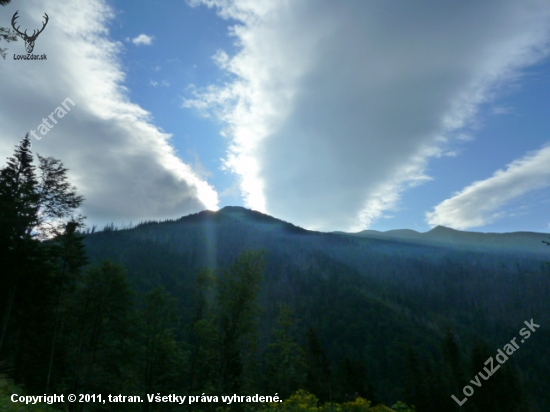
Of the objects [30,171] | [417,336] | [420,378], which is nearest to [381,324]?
[417,336]

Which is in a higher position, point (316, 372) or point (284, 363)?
point (284, 363)

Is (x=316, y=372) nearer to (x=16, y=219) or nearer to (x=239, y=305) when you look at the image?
(x=239, y=305)

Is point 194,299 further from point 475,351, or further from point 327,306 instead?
point 327,306

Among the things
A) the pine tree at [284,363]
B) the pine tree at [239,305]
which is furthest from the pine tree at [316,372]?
the pine tree at [239,305]

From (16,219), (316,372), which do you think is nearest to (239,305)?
(16,219)

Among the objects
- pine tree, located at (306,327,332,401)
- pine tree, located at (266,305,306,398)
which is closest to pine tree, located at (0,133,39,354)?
pine tree, located at (266,305,306,398)

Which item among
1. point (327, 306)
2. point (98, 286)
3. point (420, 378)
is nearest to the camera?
point (98, 286)

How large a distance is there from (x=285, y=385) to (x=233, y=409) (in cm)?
977

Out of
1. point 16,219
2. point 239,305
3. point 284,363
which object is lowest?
point 284,363

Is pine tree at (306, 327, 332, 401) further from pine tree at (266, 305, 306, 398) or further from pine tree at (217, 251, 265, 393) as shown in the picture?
pine tree at (217, 251, 265, 393)

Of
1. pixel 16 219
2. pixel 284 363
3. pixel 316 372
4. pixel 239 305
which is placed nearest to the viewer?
pixel 16 219

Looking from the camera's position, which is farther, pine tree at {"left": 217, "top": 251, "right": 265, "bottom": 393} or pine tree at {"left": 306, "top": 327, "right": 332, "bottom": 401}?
pine tree at {"left": 306, "top": 327, "right": 332, "bottom": 401}

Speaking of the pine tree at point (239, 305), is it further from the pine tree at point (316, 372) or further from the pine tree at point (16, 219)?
the pine tree at point (316, 372)

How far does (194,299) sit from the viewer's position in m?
31.5
